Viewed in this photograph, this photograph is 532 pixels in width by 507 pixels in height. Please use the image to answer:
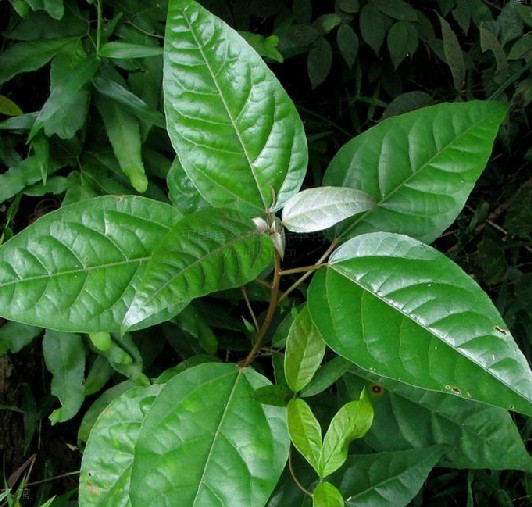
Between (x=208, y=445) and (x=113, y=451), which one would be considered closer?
(x=208, y=445)

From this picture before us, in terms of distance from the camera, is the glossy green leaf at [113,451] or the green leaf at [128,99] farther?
the green leaf at [128,99]

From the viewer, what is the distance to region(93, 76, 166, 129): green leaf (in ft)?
4.54

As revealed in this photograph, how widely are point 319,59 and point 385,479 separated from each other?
1.27 metres

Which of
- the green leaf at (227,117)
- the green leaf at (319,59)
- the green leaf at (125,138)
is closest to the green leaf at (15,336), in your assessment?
the green leaf at (125,138)

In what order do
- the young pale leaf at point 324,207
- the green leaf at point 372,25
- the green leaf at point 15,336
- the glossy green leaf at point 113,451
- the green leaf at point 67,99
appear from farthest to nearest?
the green leaf at point 372,25 → the green leaf at point 15,336 → the green leaf at point 67,99 → the glossy green leaf at point 113,451 → the young pale leaf at point 324,207

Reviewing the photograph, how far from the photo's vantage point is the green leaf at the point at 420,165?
3.26ft

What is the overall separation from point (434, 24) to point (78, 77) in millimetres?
1531

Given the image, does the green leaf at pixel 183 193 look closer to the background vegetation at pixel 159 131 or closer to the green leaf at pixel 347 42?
the background vegetation at pixel 159 131

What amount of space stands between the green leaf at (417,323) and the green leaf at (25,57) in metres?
0.87

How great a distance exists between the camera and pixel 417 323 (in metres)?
0.86

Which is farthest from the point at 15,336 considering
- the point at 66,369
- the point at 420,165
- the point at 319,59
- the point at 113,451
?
the point at 319,59

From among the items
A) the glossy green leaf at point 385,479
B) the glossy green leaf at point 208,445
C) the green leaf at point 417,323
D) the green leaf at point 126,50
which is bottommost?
the glossy green leaf at point 385,479

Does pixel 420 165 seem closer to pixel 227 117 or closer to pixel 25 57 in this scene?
pixel 227 117

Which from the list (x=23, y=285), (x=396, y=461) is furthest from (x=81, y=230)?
(x=396, y=461)
